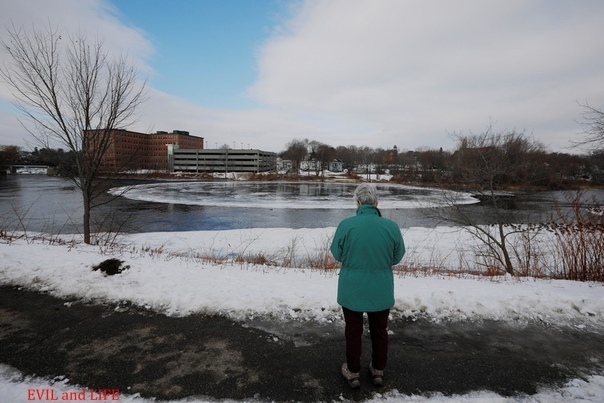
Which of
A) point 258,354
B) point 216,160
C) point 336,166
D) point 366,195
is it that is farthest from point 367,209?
point 216,160

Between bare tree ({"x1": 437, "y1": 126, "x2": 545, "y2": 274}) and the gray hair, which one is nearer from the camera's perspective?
the gray hair

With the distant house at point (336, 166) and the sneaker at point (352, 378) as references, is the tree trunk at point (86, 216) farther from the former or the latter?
the distant house at point (336, 166)

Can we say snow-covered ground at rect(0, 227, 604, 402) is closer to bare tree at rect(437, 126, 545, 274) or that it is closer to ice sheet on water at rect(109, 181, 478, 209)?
bare tree at rect(437, 126, 545, 274)

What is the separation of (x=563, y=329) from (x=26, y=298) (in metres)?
7.99

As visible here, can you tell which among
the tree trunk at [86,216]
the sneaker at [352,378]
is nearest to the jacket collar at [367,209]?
the sneaker at [352,378]

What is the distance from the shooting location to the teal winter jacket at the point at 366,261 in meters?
2.64

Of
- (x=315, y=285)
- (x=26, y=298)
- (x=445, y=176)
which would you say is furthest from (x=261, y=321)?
(x=445, y=176)

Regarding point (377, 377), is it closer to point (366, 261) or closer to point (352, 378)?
point (352, 378)

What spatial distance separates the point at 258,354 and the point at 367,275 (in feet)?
5.41

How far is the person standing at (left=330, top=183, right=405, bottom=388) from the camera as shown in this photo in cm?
264

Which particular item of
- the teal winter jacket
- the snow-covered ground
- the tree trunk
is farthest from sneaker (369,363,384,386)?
the tree trunk

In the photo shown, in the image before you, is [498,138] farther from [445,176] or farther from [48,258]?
[48,258]

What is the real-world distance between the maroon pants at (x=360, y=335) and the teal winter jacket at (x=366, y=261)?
128 millimetres

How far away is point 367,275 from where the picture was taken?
2.65 meters
